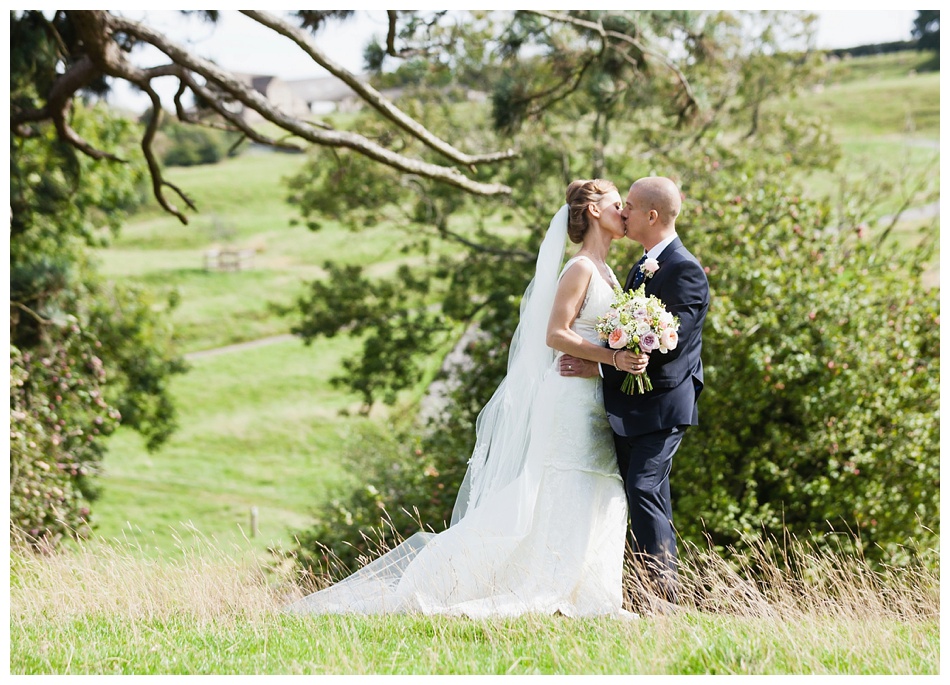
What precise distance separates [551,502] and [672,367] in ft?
2.89

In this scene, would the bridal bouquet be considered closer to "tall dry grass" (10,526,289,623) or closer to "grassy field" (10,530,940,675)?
"grassy field" (10,530,940,675)

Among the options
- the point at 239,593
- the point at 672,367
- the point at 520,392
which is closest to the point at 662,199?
the point at 672,367

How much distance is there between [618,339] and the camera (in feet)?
12.7

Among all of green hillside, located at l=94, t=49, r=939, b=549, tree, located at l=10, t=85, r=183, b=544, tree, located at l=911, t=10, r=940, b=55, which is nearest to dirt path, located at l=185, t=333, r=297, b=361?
green hillside, located at l=94, t=49, r=939, b=549

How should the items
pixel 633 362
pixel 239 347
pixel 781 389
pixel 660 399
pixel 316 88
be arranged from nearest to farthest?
pixel 633 362
pixel 660 399
pixel 781 389
pixel 239 347
pixel 316 88

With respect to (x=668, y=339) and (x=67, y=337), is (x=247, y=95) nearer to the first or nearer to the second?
(x=668, y=339)

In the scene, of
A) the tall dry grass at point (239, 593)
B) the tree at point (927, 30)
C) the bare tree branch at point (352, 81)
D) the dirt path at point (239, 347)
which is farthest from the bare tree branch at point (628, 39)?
the tree at point (927, 30)

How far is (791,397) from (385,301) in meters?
8.52

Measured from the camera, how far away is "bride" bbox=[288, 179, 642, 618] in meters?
4.15

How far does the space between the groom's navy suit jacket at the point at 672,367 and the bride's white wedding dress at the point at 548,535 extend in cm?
24

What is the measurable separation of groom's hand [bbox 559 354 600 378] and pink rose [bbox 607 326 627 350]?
417 mm

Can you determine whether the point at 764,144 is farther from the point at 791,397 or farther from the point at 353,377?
the point at 791,397

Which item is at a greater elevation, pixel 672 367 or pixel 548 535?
pixel 672 367
